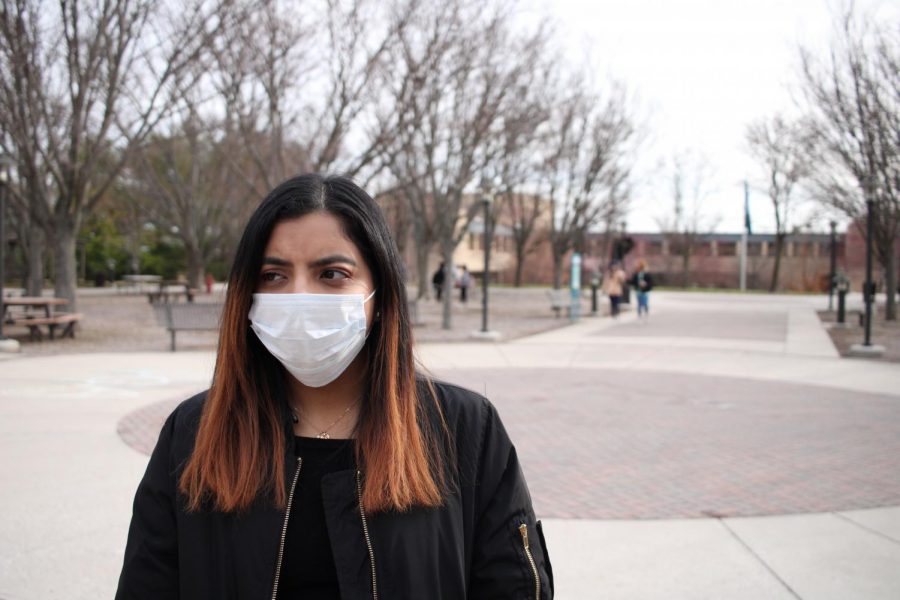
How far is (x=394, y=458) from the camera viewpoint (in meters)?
1.83

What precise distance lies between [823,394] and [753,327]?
11657 mm

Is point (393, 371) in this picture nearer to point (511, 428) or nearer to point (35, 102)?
point (511, 428)

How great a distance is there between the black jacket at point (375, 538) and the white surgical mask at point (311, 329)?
23 centimetres

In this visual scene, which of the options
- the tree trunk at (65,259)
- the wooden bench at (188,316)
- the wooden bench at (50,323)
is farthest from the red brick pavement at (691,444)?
the tree trunk at (65,259)

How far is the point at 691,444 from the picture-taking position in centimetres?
715

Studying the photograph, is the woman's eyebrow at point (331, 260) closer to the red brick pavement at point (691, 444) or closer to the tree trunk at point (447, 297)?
the red brick pavement at point (691, 444)

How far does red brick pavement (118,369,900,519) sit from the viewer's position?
5.47 metres

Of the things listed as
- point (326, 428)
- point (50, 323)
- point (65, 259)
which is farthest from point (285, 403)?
point (65, 259)

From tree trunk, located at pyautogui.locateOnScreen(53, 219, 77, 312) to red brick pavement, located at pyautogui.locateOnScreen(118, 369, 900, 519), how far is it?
32.3 feet

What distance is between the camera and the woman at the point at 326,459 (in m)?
1.79

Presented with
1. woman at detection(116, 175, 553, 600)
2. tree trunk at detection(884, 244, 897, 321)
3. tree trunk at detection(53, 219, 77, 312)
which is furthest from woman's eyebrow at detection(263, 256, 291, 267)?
tree trunk at detection(884, 244, 897, 321)

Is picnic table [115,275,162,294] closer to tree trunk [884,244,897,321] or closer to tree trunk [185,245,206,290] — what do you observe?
tree trunk [185,245,206,290]

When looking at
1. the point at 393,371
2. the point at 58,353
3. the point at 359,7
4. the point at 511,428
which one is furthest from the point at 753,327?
the point at 393,371

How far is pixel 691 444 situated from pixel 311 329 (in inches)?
236
